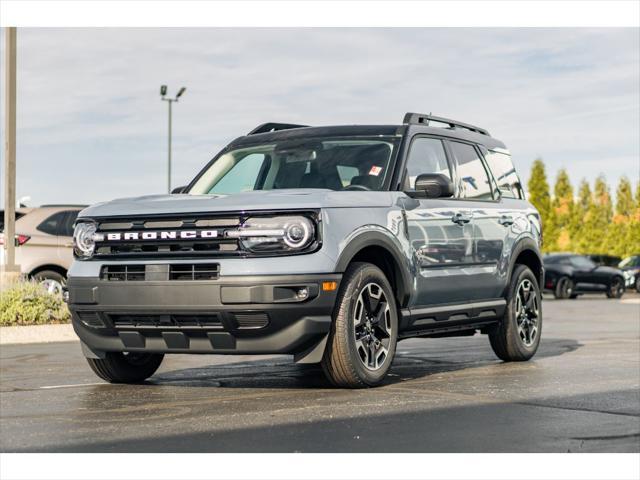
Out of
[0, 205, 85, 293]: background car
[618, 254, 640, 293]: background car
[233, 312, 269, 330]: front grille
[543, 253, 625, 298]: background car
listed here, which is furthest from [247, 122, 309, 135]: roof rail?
[618, 254, 640, 293]: background car

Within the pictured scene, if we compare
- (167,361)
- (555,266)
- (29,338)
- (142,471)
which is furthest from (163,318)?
(555,266)

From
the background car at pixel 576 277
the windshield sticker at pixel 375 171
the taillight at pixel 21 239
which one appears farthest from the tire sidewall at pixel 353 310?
the background car at pixel 576 277

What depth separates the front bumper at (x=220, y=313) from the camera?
7254mm

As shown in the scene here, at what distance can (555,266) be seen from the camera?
33.6 meters

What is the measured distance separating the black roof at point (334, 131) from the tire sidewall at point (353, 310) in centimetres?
145

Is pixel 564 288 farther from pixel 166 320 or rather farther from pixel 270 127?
pixel 166 320

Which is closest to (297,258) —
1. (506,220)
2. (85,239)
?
(85,239)

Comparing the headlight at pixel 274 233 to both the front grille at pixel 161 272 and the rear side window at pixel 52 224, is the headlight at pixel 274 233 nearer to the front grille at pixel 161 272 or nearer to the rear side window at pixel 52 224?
the front grille at pixel 161 272

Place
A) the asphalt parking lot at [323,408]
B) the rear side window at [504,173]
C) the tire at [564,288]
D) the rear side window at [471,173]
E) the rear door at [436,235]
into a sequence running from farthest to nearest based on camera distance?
the tire at [564,288], the rear side window at [504,173], the rear side window at [471,173], the rear door at [436,235], the asphalt parking lot at [323,408]

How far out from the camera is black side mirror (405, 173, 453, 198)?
Answer: 27.5 ft

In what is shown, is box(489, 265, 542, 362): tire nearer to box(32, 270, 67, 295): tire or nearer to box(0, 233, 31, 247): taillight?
box(32, 270, 67, 295): tire

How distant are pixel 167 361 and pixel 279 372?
1.94 metres

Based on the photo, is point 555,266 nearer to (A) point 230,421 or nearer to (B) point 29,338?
(B) point 29,338

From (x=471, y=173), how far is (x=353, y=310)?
9.08 feet
